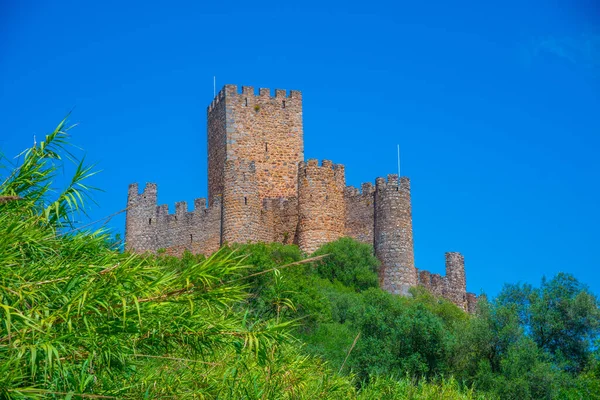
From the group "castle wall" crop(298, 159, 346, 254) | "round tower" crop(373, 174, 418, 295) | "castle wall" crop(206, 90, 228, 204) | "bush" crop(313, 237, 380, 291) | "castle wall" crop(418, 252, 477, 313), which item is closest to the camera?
"bush" crop(313, 237, 380, 291)

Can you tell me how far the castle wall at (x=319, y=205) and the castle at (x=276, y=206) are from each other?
Answer: 0.11 ft

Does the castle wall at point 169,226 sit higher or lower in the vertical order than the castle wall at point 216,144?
lower

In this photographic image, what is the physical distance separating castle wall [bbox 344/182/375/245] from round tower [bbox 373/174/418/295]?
0.23 meters

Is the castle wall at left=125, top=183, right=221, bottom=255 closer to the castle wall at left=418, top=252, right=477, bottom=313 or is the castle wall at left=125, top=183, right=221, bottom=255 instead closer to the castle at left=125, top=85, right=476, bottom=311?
the castle at left=125, top=85, right=476, bottom=311

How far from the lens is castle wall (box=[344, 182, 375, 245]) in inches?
1255

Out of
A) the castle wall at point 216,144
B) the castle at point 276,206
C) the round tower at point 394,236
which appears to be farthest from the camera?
the castle wall at point 216,144

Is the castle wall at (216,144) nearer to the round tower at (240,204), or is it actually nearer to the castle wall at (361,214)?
the round tower at (240,204)

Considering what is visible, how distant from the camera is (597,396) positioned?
20.1 meters

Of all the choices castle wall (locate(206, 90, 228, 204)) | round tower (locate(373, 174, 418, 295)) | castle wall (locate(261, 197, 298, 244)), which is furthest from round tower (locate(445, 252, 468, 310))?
castle wall (locate(206, 90, 228, 204))

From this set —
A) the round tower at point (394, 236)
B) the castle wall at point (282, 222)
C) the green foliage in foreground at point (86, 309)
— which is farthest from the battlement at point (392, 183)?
the green foliage in foreground at point (86, 309)

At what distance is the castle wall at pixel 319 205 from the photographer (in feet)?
104

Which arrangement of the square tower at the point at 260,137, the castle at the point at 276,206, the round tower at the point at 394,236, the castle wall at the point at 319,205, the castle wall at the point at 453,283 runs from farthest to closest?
the square tower at the point at 260,137
the castle wall at the point at 453,283
the castle wall at the point at 319,205
the castle at the point at 276,206
the round tower at the point at 394,236

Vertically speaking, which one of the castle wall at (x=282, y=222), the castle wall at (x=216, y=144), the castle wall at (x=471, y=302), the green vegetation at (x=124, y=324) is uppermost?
the castle wall at (x=216, y=144)

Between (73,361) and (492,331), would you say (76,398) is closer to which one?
(73,361)
